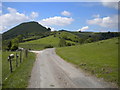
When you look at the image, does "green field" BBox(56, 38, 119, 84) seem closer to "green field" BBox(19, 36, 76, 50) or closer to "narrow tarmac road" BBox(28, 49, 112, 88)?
"narrow tarmac road" BBox(28, 49, 112, 88)

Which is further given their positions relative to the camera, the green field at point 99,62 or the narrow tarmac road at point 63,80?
the green field at point 99,62

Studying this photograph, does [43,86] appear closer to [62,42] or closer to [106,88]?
[106,88]

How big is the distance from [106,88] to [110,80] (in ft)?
7.44

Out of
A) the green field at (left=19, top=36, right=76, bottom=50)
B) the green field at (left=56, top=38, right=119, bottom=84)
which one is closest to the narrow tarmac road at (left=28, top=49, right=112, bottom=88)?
the green field at (left=56, top=38, right=119, bottom=84)

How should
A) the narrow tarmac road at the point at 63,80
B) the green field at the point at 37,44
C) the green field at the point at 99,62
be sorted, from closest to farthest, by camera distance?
the narrow tarmac road at the point at 63,80, the green field at the point at 99,62, the green field at the point at 37,44

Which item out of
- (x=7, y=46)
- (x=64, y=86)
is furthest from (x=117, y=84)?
(x=7, y=46)

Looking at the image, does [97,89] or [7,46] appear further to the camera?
[7,46]

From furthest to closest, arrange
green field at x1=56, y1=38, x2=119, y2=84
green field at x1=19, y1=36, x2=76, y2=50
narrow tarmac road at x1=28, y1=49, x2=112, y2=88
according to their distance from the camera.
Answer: green field at x1=19, y1=36, x2=76, y2=50 < green field at x1=56, y1=38, x2=119, y2=84 < narrow tarmac road at x1=28, y1=49, x2=112, y2=88

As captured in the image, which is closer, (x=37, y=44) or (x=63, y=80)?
(x=63, y=80)

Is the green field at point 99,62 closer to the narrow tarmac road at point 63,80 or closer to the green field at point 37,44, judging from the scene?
the narrow tarmac road at point 63,80

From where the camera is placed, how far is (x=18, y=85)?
1093 cm

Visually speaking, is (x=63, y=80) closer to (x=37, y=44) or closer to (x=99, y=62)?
(x=99, y=62)

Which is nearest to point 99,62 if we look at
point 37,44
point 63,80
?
point 63,80

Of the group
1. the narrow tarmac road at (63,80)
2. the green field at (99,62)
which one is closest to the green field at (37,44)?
the green field at (99,62)
